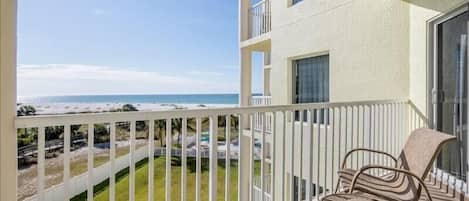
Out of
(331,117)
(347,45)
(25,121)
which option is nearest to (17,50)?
(25,121)

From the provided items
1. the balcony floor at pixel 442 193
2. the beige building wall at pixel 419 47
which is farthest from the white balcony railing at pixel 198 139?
the balcony floor at pixel 442 193

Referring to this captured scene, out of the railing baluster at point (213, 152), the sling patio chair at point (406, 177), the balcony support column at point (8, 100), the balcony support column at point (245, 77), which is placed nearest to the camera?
the balcony support column at point (8, 100)

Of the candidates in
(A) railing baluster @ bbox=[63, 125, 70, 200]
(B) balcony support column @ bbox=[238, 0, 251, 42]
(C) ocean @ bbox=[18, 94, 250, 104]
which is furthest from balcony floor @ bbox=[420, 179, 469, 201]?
(C) ocean @ bbox=[18, 94, 250, 104]

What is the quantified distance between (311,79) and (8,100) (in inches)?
216

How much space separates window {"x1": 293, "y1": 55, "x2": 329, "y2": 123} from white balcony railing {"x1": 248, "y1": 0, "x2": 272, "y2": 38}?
2037 millimetres

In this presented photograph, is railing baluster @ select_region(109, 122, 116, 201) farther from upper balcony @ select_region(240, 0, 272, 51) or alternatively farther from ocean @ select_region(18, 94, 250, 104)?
ocean @ select_region(18, 94, 250, 104)

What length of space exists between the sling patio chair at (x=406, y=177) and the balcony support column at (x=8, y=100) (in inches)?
80.2

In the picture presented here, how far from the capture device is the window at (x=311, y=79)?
6.16 metres

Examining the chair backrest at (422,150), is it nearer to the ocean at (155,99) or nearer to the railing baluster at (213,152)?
the railing baluster at (213,152)

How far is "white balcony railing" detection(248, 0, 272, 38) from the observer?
8672 mm

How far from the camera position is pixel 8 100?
5.59ft

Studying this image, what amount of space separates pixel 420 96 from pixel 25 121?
157 inches

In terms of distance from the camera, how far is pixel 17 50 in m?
1.79

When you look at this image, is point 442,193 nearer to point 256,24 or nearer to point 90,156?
point 90,156
